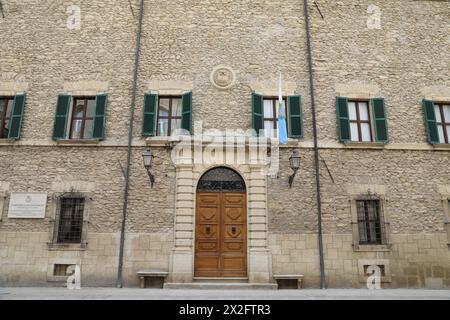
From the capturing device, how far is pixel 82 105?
38.1 ft

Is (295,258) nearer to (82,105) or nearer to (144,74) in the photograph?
(144,74)

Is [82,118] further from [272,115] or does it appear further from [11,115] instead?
[272,115]

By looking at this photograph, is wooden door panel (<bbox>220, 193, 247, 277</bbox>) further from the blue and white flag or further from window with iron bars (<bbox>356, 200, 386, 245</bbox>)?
window with iron bars (<bbox>356, 200, 386, 245</bbox>)

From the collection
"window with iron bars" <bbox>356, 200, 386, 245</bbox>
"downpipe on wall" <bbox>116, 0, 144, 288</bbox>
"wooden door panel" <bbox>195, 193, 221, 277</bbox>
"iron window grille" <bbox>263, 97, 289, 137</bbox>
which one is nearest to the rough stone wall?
"iron window grille" <bbox>263, 97, 289, 137</bbox>

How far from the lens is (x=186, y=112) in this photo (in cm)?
1121

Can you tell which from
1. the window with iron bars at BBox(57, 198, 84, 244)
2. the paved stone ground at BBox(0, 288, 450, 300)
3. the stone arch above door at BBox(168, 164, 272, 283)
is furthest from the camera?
the window with iron bars at BBox(57, 198, 84, 244)

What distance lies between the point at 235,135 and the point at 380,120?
15.4 ft

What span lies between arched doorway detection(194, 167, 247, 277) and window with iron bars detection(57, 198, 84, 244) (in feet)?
11.4

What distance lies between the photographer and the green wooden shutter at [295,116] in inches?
440

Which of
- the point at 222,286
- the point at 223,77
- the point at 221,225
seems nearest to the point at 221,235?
the point at 221,225

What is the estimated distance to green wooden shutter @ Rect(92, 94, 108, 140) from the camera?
1102 centimetres
